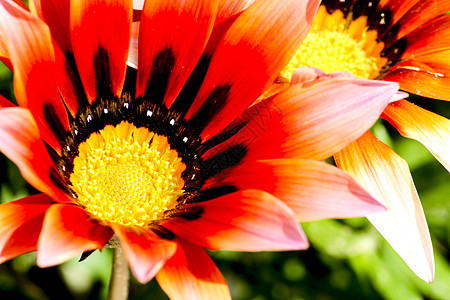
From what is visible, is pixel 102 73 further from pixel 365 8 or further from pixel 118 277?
pixel 365 8

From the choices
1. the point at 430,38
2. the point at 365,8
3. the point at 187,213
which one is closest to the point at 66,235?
the point at 187,213

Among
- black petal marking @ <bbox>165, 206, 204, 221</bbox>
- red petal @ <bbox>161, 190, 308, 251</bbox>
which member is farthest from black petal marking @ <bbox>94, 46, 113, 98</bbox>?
red petal @ <bbox>161, 190, 308, 251</bbox>

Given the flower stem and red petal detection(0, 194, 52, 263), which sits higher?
red petal detection(0, 194, 52, 263)

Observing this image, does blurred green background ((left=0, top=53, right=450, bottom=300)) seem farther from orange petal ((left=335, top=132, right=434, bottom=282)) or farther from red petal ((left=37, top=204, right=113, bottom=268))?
red petal ((left=37, top=204, right=113, bottom=268))

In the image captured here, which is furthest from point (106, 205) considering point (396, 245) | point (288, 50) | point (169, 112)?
point (396, 245)

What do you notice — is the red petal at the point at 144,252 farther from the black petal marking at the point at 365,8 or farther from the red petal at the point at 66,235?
the black petal marking at the point at 365,8

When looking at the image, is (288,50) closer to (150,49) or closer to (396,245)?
(150,49)

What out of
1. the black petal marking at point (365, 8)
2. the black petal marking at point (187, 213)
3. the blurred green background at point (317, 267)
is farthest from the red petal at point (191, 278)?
the black petal marking at point (365, 8)
